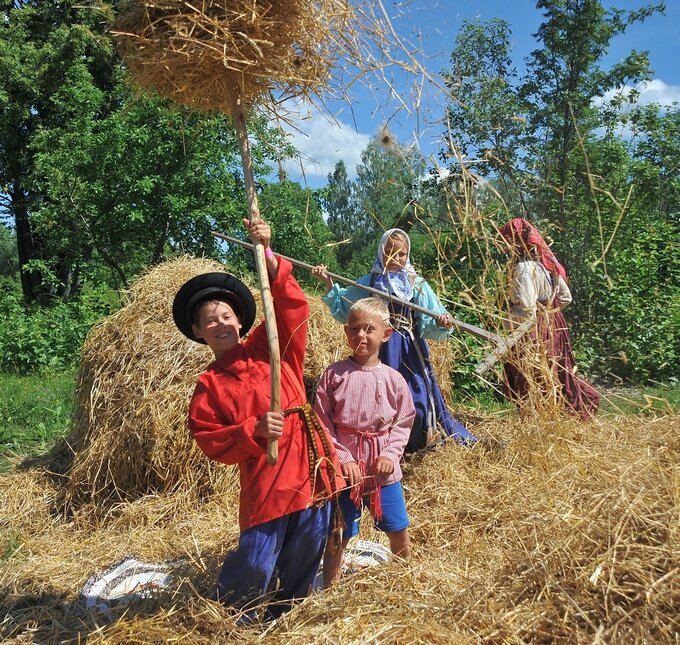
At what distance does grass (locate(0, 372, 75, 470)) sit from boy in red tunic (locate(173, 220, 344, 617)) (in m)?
3.42

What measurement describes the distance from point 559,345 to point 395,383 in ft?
A: 8.99

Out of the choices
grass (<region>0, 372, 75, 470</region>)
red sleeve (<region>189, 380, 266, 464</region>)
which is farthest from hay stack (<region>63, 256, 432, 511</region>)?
red sleeve (<region>189, 380, 266, 464</region>)

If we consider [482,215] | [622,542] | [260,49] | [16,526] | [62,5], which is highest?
[62,5]

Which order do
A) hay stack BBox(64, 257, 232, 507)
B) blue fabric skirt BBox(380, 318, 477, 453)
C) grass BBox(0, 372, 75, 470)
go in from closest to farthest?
hay stack BBox(64, 257, 232, 507), blue fabric skirt BBox(380, 318, 477, 453), grass BBox(0, 372, 75, 470)

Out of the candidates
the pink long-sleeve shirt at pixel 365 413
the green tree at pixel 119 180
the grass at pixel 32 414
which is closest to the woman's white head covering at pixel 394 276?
the pink long-sleeve shirt at pixel 365 413

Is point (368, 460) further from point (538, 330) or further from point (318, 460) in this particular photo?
point (538, 330)

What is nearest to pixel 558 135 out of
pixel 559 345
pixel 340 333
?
pixel 559 345

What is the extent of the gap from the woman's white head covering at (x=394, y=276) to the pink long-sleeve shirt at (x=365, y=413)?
148cm

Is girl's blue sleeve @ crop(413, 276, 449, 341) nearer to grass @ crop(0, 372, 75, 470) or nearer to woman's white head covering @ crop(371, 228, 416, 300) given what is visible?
woman's white head covering @ crop(371, 228, 416, 300)

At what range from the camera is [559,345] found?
550 centimetres

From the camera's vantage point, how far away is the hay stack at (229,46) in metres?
2.41

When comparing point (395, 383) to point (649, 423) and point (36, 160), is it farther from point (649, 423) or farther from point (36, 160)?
point (36, 160)

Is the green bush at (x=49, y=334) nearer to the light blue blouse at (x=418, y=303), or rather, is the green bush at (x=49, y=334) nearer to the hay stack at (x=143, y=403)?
the hay stack at (x=143, y=403)

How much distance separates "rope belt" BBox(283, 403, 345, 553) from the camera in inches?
107
